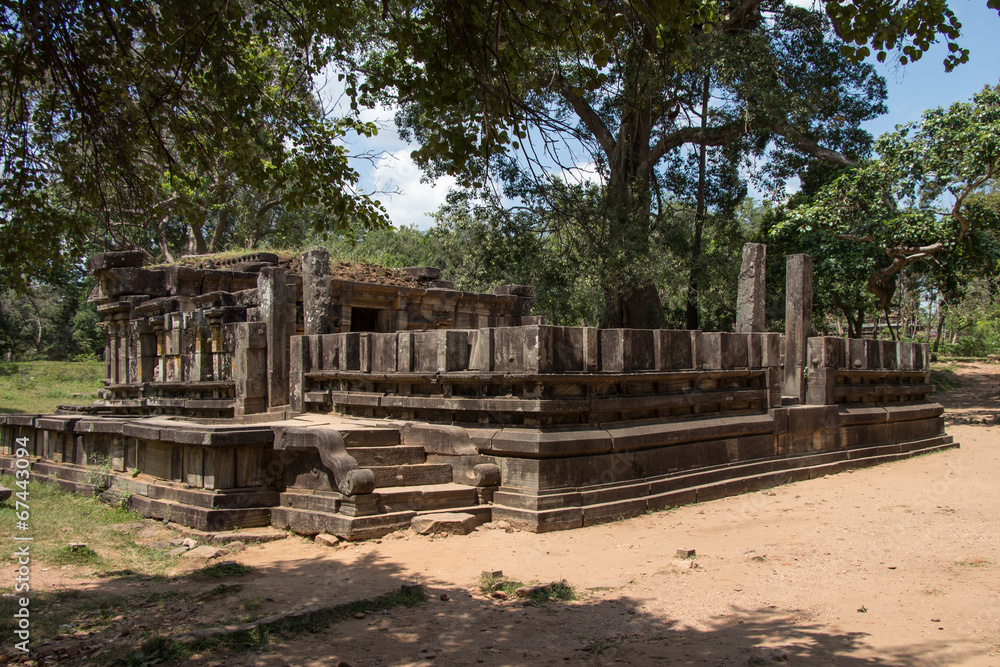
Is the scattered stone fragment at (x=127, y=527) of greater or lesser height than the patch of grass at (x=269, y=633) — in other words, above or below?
below

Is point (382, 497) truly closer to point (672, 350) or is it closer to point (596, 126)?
point (672, 350)

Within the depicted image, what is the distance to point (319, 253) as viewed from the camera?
34.9 feet

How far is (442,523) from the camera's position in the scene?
675 cm

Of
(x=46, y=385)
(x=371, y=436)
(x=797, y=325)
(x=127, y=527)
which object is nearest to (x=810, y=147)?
(x=797, y=325)

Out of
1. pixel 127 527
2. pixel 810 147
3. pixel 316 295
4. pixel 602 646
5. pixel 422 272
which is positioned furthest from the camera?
pixel 810 147

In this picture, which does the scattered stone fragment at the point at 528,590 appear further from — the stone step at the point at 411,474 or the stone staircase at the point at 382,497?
the stone step at the point at 411,474

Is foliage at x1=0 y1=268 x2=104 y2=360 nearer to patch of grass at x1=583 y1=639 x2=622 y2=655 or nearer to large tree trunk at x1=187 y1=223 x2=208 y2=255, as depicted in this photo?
large tree trunk at x1=187 y1=223 x2=208 y2=255

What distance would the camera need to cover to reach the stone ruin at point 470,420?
7168 millimetres

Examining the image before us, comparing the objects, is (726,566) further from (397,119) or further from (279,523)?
(397,119)

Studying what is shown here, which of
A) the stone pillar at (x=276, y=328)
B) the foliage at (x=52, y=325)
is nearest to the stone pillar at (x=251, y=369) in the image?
the stone pillar at (x=276, y=328)

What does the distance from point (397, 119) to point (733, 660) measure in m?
17.0

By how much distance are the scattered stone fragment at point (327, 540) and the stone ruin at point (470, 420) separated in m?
0.06

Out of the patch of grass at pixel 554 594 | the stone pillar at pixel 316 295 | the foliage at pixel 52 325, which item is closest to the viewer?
the patch of grass at pixel 554 594

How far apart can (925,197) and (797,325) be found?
8.21 meters
